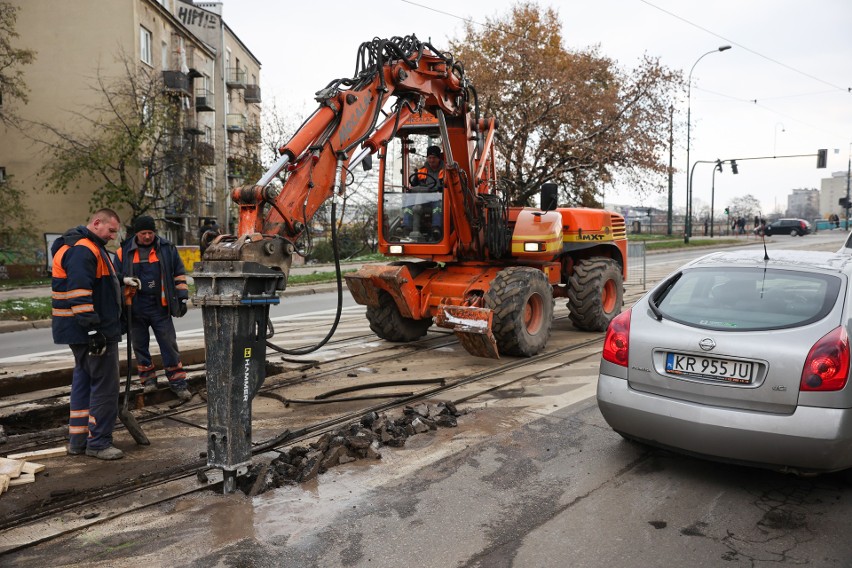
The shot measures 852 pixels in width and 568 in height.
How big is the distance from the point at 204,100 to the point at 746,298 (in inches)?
1598

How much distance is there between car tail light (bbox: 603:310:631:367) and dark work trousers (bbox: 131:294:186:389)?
4302 mm

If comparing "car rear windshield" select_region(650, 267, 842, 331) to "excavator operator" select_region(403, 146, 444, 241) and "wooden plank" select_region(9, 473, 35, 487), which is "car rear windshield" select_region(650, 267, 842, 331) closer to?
"excavator operator" select_region(403, 146, 444, 241)

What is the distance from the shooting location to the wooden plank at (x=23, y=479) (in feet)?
15.6

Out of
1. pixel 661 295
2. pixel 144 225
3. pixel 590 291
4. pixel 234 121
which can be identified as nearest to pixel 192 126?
pixel 234 121

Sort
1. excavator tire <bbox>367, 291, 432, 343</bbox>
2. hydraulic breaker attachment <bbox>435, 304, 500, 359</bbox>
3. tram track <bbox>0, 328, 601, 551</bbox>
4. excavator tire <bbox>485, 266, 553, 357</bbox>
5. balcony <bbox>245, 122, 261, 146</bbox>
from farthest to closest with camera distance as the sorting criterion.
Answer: balcony <bbox>245, 122, 261, 146</bbox> → excavator tire <bbox>367, 291, 432, 343</bbox> → excavator tire <bbox>485, 266, 553, 357</bbox> → hydraulic breaker attachment <bbox>435, 304, 500, 359</bbox> → tram track <bbox>0, 328, 601, 551</bbox>

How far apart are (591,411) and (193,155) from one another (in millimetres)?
26105

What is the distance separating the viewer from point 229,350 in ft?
14.9

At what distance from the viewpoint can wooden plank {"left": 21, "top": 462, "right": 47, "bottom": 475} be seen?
194 inches

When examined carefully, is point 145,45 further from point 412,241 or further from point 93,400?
point 93,400

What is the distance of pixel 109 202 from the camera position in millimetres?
26094

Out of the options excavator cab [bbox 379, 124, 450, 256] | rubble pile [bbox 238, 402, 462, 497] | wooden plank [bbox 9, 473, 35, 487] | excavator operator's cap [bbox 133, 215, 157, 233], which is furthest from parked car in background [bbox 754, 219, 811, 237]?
wooden plank [bbox 9, 473, 35, 487]

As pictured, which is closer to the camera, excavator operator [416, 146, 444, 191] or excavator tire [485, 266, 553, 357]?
excavator tire [485, 266, 553, 357]

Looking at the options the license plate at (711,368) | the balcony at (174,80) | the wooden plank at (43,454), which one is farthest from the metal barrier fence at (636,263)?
the balcony at (174,80)

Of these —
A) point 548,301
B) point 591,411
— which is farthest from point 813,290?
point 548,301
